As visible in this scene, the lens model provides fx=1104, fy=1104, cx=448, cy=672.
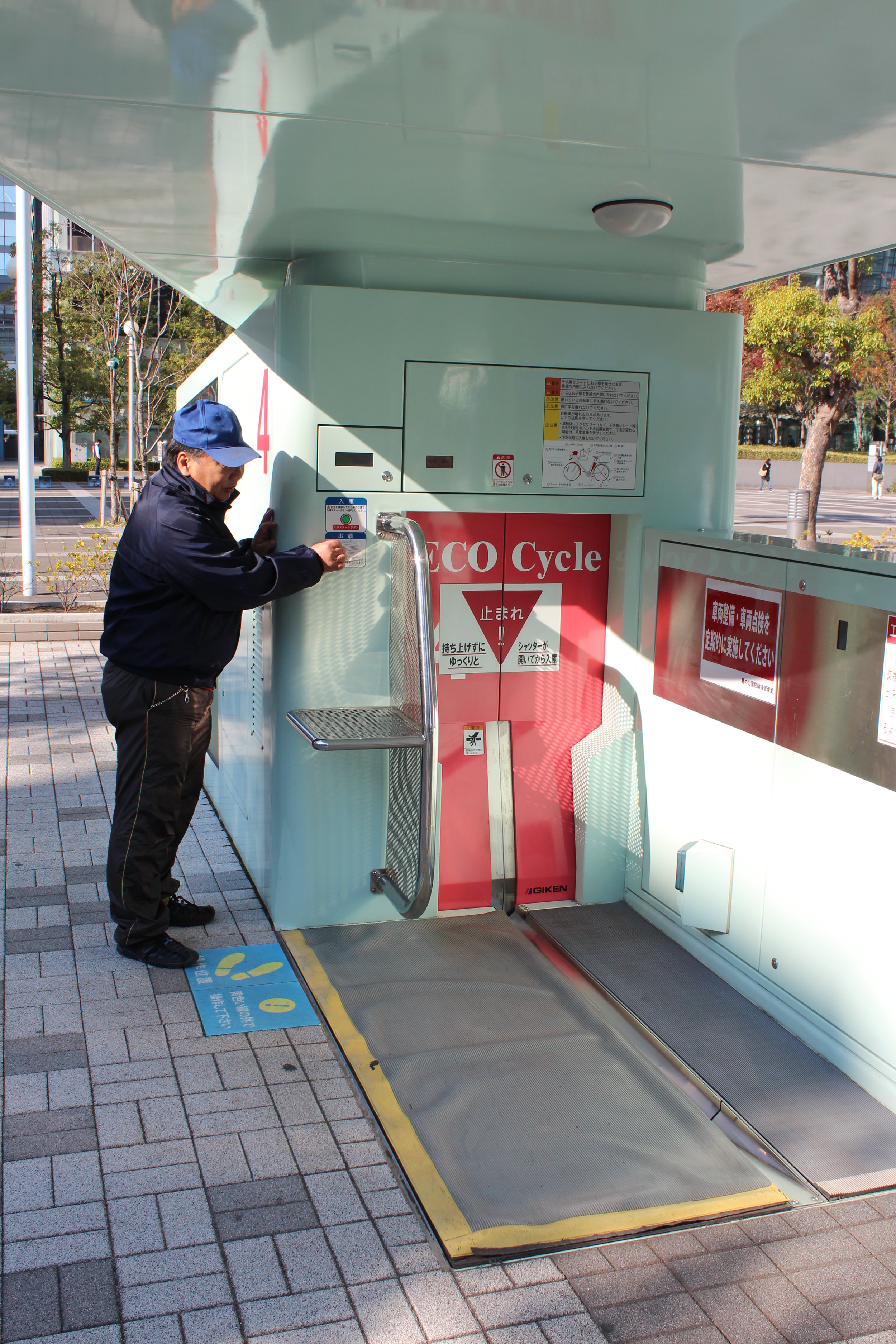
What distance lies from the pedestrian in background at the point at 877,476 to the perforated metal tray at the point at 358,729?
36264mm

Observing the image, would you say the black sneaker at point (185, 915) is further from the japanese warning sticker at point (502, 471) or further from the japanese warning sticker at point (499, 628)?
the japanese warning sticker at point (502, 471)

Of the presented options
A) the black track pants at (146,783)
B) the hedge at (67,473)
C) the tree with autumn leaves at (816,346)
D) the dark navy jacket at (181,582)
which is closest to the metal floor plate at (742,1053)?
the black track pants at (146,783)

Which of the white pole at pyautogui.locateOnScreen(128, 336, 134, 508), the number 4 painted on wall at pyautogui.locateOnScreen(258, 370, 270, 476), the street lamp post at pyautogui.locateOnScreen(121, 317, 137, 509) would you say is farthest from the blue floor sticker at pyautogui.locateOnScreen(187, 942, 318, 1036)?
the street lamp post at pyautogui.locateOnScreen(121, 317, 137, 509)

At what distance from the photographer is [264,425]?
14.3 ft

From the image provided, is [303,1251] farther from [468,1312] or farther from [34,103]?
[34,103]

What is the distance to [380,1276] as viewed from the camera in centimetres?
245

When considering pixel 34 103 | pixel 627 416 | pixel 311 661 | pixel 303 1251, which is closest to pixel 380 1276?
pixel 303 1251

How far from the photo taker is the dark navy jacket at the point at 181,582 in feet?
11.8

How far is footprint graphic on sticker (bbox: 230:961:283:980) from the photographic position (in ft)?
12.6

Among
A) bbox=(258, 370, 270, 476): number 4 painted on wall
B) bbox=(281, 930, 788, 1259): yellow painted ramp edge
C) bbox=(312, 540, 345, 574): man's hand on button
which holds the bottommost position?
bbox=(281, 930, 788, 1259): yellow painted ramp edge

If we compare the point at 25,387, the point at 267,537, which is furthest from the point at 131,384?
the point at 267,537

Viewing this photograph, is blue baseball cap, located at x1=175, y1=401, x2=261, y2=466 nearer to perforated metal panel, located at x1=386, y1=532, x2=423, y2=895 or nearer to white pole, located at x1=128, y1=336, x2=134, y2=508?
perforated metal panel, located at x1=386, y1=532, x2=423, y2=895

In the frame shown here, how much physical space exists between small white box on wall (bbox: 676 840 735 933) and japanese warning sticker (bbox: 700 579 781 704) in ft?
1.97

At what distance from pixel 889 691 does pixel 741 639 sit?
29.5 inches
